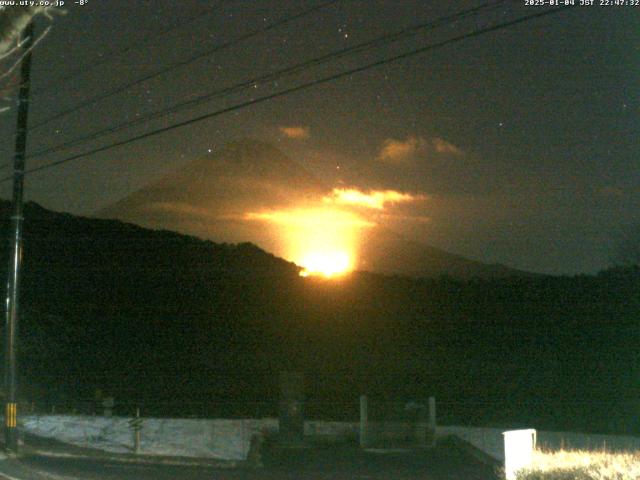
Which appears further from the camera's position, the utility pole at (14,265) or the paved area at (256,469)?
the utility pole at (14,265)

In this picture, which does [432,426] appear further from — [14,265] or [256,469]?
[14,265]

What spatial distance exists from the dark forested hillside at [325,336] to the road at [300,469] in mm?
11424

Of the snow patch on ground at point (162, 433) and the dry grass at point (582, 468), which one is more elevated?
the dry grass at point (582, 468)

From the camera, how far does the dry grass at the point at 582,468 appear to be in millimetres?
10867

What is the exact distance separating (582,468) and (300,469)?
24.7 ft

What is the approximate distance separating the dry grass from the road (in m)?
2.38

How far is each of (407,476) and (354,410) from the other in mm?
20615

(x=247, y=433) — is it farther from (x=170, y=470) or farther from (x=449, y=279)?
(x=449, y=279)

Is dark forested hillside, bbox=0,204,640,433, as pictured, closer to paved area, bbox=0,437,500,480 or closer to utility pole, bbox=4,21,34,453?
paved area, bbox=0,437,500,480

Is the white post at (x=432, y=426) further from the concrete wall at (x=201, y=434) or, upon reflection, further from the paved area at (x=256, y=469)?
the paved area at (x=256, y=469)

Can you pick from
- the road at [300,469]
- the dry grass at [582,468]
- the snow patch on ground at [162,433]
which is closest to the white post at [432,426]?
the road at [300,469]

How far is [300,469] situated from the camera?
1781 cm

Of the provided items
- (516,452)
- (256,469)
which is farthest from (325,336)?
(516,452)

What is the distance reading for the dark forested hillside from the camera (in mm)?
37125
